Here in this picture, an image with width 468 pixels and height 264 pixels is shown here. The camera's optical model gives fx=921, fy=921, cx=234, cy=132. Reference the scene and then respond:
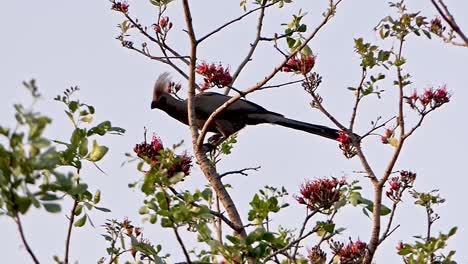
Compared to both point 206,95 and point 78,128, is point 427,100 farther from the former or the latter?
point 206,95

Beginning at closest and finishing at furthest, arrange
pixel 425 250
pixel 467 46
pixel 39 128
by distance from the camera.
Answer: pixel 39 128 < pixel 467 46 < pixel 425 250

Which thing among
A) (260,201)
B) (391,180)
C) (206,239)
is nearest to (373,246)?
(391,180)

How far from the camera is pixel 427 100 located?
501 cm

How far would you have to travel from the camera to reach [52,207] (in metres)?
2.22

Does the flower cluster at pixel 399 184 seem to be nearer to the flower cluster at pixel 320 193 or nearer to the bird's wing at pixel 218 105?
the flower cluster at pixel 320 193

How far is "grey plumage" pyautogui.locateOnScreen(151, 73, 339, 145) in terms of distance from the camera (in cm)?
740

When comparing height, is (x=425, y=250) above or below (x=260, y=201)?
below

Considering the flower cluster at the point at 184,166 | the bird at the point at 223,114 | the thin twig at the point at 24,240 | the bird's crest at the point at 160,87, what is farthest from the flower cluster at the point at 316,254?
the bird's crest at the point at 160,87

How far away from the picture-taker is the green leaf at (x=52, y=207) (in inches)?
87.3

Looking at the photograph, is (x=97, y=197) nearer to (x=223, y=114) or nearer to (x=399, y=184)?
(x=399, y=184)

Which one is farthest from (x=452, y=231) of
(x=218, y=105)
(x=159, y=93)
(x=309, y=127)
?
(x=159, y=93)

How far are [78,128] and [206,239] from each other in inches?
30.4

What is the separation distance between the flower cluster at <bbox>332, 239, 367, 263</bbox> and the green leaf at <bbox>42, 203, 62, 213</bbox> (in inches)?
101

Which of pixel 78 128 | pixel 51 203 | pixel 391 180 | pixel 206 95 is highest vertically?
pixel 206 95
